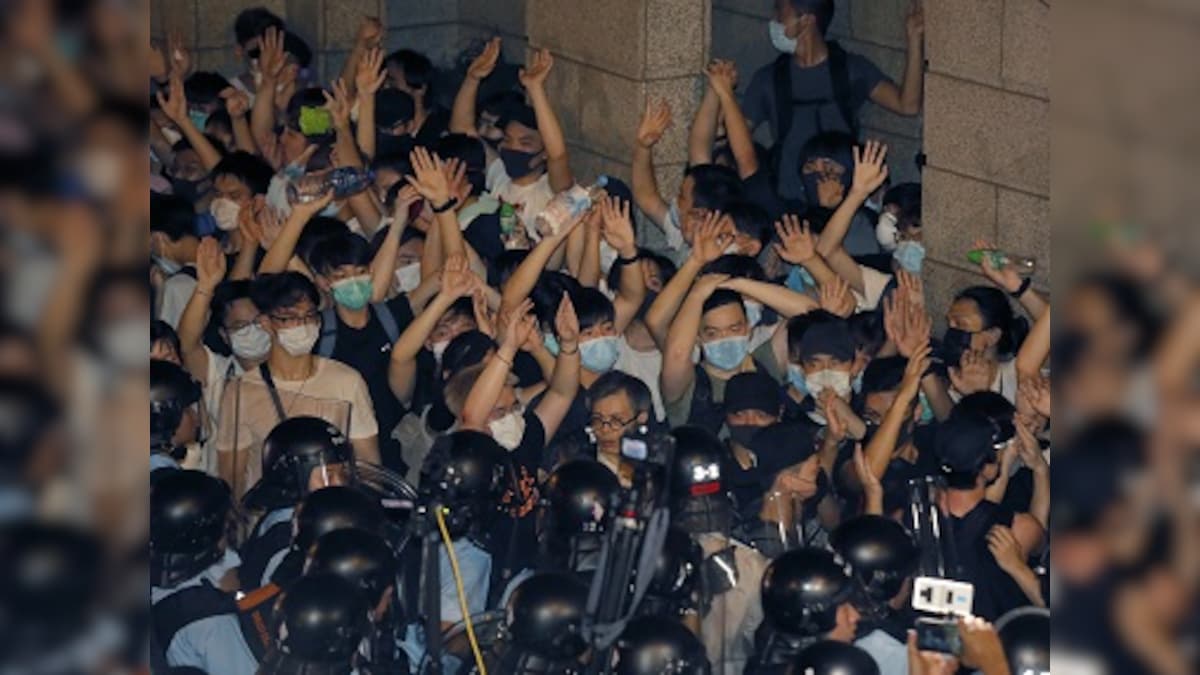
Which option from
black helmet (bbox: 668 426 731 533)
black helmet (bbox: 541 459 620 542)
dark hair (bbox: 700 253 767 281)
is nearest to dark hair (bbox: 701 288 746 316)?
dark hair (bbox: 700 253 767 281)

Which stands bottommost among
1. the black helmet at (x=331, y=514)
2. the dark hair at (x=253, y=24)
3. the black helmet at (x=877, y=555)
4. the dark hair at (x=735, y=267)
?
the black helmet at (x=877, y=555)

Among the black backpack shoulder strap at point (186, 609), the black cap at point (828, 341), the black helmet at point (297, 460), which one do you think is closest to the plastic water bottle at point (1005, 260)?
the black cap at point (828, 341)

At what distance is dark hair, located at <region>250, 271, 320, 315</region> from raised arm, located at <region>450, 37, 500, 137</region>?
3713 mm

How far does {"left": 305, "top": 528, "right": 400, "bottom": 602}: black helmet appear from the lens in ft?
21.9

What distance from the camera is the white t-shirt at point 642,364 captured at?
30.4 ft

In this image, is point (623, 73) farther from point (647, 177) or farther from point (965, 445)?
point (965, 445)

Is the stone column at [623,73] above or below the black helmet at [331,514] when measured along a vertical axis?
above

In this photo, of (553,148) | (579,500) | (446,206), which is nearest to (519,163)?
(553,148)

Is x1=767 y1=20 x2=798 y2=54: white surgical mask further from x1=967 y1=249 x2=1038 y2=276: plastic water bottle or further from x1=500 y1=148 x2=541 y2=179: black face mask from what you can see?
x1=967 y1=249 x2=1038 y2=276: plastic water bottle

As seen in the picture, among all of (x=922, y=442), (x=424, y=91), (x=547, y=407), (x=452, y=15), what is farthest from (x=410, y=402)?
(x=452, y=15)

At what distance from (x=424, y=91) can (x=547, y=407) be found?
5117mm

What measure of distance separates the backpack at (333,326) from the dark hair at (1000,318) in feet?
8.09

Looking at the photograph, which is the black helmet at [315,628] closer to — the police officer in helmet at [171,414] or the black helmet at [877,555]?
the black helmet at [877,555]

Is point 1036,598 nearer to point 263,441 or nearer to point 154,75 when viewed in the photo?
point 263,441
